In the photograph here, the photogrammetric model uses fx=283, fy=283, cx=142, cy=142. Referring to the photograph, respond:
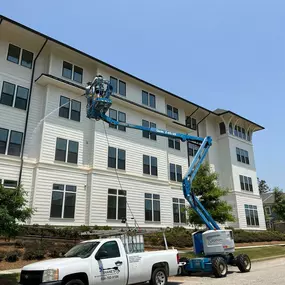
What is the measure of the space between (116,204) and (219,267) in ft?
41.9

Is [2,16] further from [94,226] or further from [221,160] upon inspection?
[221,160]

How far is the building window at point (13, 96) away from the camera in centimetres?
2144

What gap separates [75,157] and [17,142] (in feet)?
15.2

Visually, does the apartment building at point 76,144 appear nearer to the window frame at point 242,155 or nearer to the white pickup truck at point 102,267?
the window frame at point 242,155

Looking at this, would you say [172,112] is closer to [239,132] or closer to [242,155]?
[239,132]

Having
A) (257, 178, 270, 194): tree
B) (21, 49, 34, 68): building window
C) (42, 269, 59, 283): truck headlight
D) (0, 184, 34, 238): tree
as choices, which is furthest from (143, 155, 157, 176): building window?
(257, 178, 270, 194): tree

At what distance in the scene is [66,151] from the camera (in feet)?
75.5

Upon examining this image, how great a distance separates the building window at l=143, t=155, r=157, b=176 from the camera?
27812 mm

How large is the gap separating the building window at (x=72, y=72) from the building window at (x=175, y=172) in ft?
44.2

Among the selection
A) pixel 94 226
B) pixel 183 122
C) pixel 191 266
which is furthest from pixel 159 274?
pixel 183 122

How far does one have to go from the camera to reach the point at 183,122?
116 feet

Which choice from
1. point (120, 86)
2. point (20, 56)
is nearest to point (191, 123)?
point (120, 86)

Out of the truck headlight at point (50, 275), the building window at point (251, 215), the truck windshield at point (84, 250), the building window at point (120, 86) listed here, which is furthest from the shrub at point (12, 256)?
the building window at point (251, 215)

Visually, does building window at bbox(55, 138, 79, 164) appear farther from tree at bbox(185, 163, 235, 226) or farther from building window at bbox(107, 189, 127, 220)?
tree at bbox(185, 163, 235, 226)
